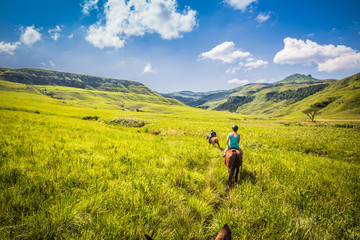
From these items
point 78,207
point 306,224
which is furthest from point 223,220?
point 78,207

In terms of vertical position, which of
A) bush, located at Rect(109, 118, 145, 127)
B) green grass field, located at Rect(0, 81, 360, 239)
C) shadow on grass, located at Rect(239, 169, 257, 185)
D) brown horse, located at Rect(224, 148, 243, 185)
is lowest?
bush, located at Rect(109, 118, 145, 127)

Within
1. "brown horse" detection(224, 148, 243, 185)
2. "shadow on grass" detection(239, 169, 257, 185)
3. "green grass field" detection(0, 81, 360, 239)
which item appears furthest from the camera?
"shadow on grass" detection(239, 169, 257, 185)

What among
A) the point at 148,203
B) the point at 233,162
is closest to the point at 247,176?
the point at 233,162

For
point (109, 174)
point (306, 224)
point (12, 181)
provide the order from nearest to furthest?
point (306, 224), point (12, 181), point (109, 174)

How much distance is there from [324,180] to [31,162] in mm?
12809

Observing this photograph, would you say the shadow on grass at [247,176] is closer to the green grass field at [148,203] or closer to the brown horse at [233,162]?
the green grass field at [148,203]

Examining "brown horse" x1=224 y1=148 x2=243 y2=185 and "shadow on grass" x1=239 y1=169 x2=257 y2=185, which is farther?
"shadow on grass" x1=239 y1=169 x2=257 y2=185

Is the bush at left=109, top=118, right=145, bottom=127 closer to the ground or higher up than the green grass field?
closer to the ground

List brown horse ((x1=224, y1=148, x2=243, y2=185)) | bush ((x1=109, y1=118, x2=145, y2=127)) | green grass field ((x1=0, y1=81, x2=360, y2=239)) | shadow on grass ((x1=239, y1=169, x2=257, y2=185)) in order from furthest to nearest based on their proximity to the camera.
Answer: bush ((x1=109, y1=118, x2=145, y2=127)) → shadow on grass ((x1=239, y1=169, x2=257, y2=185)) → brown horse ((x1=224, y1=148, x2=243, y2=185)) → green grass field ((x1=0, y1=81, x2=360, y2=239))

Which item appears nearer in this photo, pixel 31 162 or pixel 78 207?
pixel 78 207

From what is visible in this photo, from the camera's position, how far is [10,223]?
8.26 feet

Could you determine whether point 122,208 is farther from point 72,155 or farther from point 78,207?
point 72,155

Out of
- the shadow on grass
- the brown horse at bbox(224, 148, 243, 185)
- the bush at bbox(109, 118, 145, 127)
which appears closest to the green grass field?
the shadow on grass

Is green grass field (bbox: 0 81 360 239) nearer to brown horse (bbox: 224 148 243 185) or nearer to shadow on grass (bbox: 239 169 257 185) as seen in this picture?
shadow on grass (bbox: 239 169 257 185)
